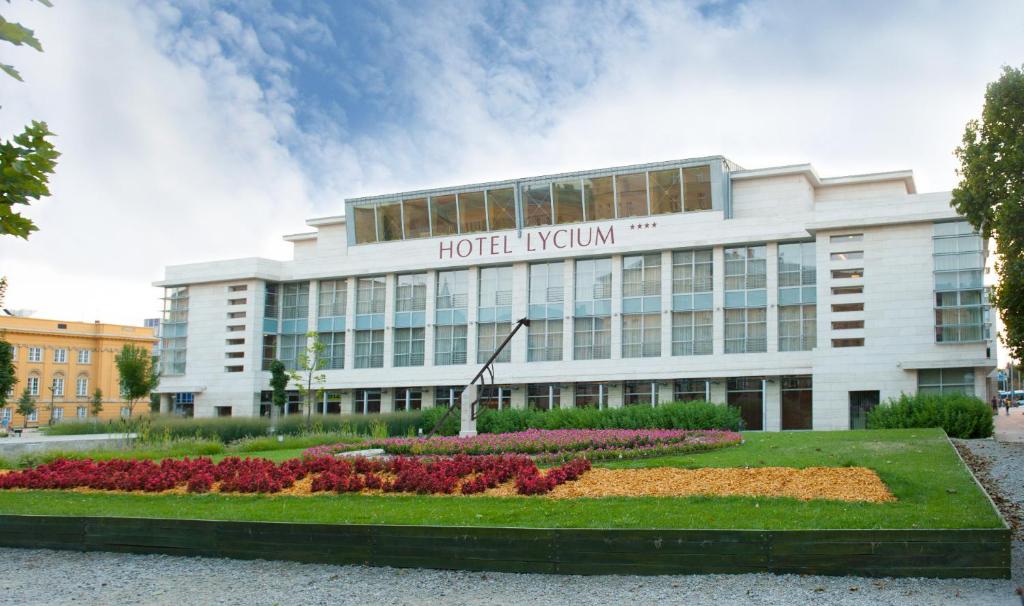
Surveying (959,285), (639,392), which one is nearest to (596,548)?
(959,285)

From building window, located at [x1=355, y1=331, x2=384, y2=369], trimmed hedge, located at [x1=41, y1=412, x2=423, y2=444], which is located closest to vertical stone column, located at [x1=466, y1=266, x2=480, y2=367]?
building window, located at [x1=355, y1=331, x2=384, y2=369]

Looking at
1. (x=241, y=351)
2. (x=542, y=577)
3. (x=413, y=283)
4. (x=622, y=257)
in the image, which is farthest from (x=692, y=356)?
(x=542, y=577)

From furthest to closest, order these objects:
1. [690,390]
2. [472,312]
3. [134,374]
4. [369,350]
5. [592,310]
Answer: [134,374]
[369,350]
[472,312]
[592,310]
[690,390]

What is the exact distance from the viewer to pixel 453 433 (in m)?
38.1

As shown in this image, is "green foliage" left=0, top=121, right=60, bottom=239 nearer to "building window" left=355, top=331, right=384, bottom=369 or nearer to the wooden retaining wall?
the wooden retaining wall

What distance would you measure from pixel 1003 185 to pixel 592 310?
2682 centimetres

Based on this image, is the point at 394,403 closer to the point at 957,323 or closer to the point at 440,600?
the point at 957,323

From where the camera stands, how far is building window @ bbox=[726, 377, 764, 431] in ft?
148

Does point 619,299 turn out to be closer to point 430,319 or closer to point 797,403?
point 797,403

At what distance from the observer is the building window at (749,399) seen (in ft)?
148

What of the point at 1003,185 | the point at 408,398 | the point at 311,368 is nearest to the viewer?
the point at 1003,185

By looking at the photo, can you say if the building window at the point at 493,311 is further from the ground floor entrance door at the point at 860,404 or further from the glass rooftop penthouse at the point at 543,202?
the ground floor entrance door at the point at 860,404

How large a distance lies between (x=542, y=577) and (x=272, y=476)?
831 centimetres

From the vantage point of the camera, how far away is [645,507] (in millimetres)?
13164
